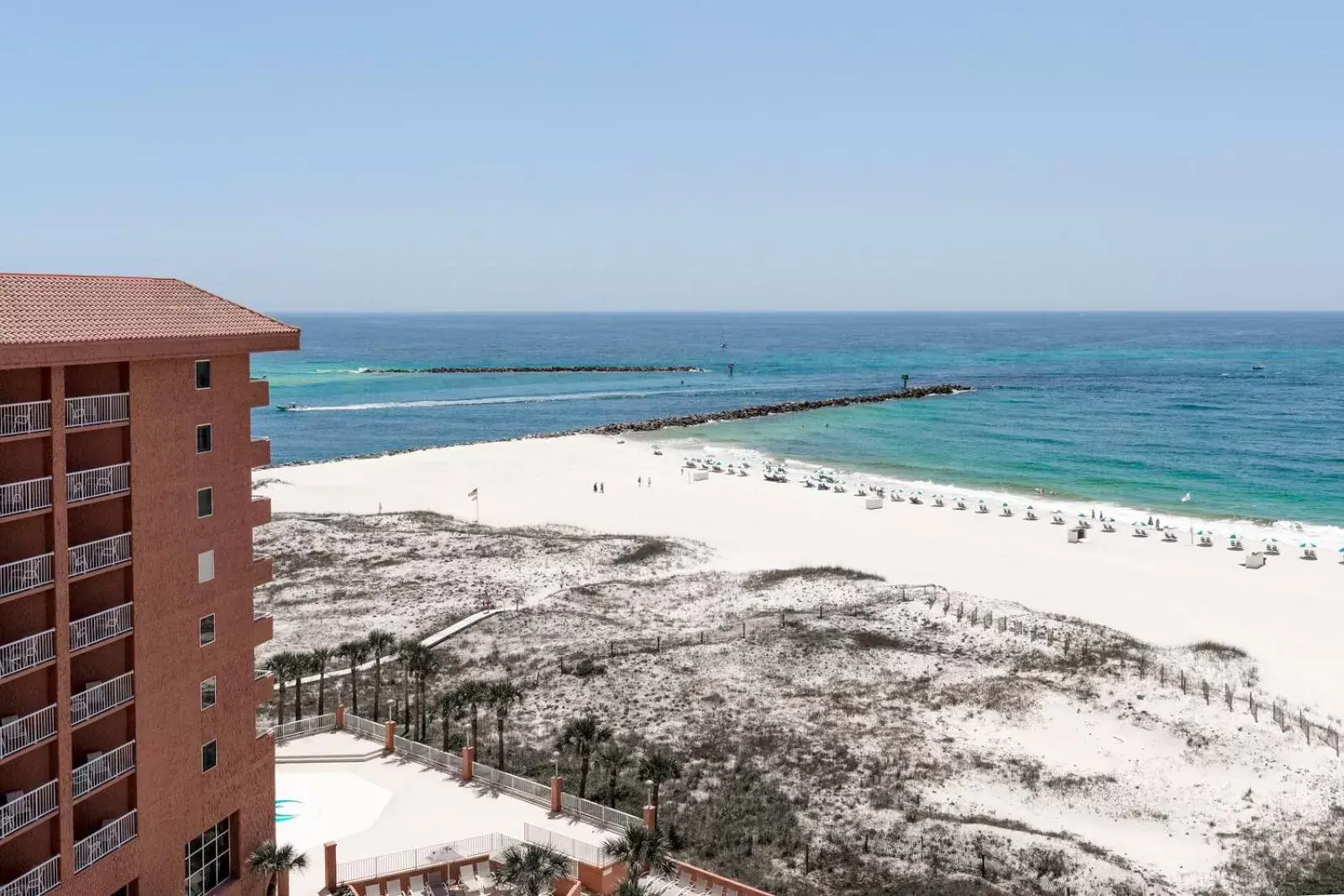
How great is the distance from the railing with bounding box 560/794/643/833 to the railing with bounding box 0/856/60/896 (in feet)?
43.9

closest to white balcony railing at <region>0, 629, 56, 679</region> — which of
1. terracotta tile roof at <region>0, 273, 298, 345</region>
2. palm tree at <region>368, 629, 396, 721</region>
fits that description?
terracotta tile roof at <region>0, 273, 298, 345</region>

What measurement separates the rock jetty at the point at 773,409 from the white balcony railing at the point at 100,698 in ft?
315

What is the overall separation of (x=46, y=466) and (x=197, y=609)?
17.0 ft

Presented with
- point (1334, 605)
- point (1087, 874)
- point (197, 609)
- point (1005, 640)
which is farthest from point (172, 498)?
point (1334, 605)

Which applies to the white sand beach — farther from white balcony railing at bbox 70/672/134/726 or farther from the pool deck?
white balcony railing at bbox 70/672/134/726

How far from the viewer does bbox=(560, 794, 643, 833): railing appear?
1138 inches

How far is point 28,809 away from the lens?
1839 cm

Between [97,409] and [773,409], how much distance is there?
119222 mm

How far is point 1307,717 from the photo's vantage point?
36.2m

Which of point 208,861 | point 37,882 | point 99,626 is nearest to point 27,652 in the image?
point 99,626

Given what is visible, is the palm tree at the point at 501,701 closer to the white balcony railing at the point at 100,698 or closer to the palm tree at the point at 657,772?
the palm tree at the point at 657,772

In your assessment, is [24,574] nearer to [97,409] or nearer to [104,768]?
[97,409]

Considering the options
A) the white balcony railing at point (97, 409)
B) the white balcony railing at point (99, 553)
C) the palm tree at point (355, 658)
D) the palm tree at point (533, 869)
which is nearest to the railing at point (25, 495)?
the white balcony railing at point (97, 409)

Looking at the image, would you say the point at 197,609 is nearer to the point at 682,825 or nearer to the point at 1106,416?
the point at 682,825
